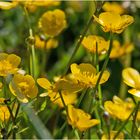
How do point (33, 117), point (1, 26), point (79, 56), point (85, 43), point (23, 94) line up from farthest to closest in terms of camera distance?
1. point (1, 26)
2. point (79, 56)
3. point (85, 43)
4. point (23, 94)
5. point (33, 117)

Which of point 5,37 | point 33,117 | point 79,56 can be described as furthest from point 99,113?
point 5,37

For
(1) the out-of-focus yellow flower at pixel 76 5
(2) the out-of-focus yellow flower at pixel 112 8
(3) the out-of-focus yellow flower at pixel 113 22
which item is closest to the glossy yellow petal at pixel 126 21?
(3) the out-of-focus yellow flower at pixel 113 22

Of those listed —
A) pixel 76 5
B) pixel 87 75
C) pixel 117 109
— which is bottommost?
pixel 76 5

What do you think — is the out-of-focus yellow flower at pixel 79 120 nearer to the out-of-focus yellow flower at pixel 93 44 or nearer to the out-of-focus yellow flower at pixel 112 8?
the out-of-focus yellow flower at pixel 93 44

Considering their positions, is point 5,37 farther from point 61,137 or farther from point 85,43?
point 85,43

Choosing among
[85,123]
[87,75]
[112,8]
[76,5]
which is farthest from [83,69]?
[76,5]

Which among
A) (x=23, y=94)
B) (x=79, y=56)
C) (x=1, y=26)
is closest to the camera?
(x=23, y=94)

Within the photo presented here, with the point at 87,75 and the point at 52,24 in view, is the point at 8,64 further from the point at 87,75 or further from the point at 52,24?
the point at 52,24
